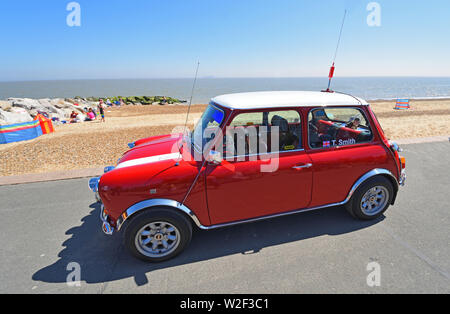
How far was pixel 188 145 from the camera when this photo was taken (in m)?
3.52

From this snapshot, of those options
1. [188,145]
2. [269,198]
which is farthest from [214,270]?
[188,145]

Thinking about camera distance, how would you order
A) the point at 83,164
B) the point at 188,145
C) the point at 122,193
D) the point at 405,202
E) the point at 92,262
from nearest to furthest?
the point at 122,193 → the point at 92,262 → the point at 188,145 → the point at 405,202 → the point at 83,164

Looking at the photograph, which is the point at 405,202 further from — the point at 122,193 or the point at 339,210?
the point at 122,193

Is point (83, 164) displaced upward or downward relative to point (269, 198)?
downward

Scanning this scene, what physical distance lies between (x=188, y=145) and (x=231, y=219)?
1.23m

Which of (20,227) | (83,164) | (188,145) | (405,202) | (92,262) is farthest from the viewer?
(83,164)

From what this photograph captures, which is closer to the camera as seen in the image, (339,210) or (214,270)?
(214,270)

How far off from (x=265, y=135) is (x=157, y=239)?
202 centimetres

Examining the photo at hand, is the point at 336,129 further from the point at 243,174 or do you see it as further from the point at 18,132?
the point at 18,132

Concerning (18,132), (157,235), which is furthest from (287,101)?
(18,132)

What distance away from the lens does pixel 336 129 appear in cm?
413

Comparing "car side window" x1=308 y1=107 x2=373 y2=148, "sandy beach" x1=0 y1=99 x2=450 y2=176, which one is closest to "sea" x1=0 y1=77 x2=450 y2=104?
"sandy beach" x1=0 y1=99 x2=450 y2=176

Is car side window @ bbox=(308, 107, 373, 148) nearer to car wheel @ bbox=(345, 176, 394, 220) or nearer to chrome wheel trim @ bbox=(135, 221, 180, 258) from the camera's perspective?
car wheel @ bbox=(345, 176, 394, 220)

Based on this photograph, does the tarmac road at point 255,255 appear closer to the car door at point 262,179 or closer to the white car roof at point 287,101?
the car door at point 262,179
